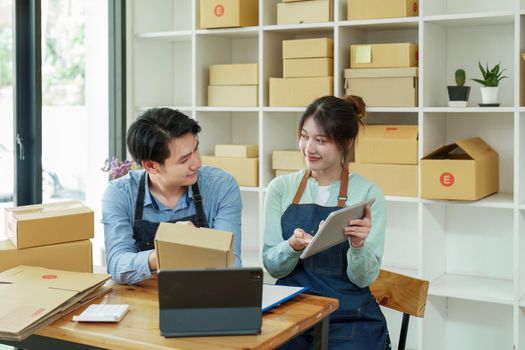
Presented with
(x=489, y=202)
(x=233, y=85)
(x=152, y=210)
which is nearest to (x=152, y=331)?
(x=152, y=210)

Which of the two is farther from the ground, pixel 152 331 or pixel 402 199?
pixel 402 199

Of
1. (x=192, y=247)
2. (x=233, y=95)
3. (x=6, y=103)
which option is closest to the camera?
(x=192, y=247)

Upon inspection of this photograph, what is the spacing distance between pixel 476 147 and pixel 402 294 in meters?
1.16

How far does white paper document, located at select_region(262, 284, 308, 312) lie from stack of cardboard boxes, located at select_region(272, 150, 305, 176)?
5.57ft

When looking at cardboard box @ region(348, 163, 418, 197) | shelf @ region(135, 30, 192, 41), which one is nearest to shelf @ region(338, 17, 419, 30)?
cardboard box @ region(348, 163, 418, 197)

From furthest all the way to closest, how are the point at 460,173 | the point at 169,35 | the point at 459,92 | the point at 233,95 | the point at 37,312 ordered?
the point at 169,35, the point at 233,95, the point at 459,92, the point at 460,173, the point at 37,312

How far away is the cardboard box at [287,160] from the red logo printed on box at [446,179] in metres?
0.75

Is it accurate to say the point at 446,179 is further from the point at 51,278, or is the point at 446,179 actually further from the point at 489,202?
the point at 51,278

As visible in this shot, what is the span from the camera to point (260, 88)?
400 cm

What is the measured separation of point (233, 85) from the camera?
13.5 feet

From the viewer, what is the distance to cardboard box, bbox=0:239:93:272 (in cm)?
243

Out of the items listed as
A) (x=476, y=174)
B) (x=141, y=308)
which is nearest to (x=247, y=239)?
(x=476, y=174)

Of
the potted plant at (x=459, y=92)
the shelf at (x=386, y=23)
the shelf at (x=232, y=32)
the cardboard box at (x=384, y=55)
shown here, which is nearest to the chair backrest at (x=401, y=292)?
the potted plant at (x=459, y=92)

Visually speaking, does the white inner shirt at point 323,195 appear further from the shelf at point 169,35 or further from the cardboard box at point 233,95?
→ the shelf at point 169,35
